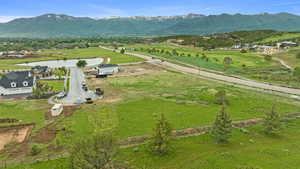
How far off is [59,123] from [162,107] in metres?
17.6

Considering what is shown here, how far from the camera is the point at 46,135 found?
2662 cm

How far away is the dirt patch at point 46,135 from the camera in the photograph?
25456 mm

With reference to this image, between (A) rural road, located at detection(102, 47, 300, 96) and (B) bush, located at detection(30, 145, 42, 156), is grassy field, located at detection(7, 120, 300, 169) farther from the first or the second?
(A) rural road, located at detection(102, 47, 300, 96)

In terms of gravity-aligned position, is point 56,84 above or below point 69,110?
above

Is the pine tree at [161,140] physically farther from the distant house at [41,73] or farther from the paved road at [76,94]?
the distant house at [41,73]

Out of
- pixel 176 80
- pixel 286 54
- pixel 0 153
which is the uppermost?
pixel 286 54

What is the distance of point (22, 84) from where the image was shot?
46969mm

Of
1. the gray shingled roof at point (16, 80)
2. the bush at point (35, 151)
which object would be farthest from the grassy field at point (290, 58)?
the gray shingled roof at point (16, 80)

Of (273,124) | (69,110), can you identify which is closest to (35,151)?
(69,110)

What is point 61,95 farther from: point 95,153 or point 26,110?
point 95,153

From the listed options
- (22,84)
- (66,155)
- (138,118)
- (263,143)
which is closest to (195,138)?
(263,143)

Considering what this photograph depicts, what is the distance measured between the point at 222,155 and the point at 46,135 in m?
22.6

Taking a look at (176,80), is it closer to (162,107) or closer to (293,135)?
(162,107)

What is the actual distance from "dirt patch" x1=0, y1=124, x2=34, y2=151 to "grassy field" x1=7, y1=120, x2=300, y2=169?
6971mm
